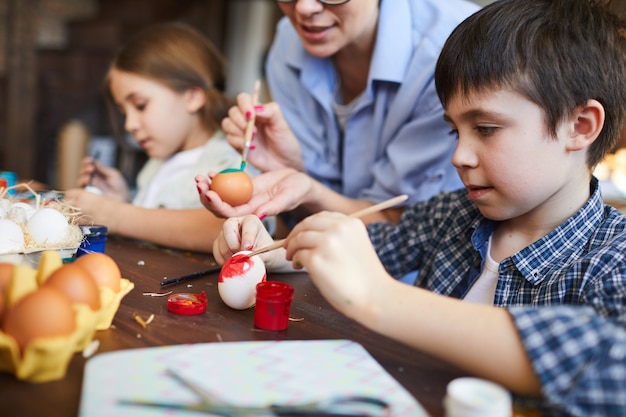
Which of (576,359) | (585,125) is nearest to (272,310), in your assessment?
(576,359)

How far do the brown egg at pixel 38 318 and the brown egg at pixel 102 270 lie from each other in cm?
12

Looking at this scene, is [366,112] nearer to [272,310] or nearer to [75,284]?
[272,310]

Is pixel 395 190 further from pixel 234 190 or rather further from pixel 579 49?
pixel 579 49

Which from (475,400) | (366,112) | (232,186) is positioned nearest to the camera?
(475,400)

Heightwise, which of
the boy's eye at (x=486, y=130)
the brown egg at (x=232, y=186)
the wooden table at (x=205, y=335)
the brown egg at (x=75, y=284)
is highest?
the boy's eye at (x=486, y=130)

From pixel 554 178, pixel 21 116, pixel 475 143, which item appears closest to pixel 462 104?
pixel 475 143

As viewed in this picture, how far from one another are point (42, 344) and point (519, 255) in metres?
0.78

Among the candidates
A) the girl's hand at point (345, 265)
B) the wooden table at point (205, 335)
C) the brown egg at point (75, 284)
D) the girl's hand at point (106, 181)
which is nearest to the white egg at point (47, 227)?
the wooden table at point (205, 335)

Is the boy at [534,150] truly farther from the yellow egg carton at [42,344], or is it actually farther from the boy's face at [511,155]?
the yellow egg carton at [42,344]

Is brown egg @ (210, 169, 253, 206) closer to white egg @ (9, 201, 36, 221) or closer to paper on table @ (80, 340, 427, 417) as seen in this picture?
white egg @ (9, 201, 36, 221)

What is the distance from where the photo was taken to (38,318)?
617mm

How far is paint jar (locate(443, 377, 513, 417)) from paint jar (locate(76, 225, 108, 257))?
710mm

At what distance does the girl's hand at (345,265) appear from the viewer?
717mm

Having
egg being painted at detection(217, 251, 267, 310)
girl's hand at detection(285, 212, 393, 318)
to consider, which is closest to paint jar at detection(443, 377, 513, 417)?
girl's hand at detection(285, 212, 393, 318)
